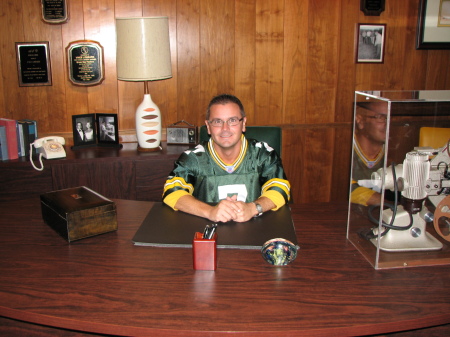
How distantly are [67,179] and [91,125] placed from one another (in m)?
0.42

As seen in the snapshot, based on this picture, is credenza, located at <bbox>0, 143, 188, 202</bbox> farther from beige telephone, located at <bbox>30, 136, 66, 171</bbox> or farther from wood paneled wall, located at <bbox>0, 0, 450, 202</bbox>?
wood paneled wall, located at <bbox>0, 0, 450, 202</bbox>

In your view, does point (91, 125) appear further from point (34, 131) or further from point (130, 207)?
point (130, 207)

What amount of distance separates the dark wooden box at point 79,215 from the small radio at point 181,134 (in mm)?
1424

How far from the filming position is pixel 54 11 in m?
Answer: 2.90

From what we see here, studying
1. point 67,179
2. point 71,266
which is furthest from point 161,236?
point 67,179

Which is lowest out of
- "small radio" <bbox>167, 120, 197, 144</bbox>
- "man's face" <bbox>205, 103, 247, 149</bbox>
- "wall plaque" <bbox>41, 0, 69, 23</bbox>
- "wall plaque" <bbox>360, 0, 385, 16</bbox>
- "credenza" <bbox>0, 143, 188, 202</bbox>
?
"credenza" <bbox>0, 143, 188, 202</bbox>

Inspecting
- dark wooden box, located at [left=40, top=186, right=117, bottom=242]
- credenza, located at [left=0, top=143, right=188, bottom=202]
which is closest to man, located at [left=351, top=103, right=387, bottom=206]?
dark wooden box, located at [left=40, top=186, right=117, bottom=242]

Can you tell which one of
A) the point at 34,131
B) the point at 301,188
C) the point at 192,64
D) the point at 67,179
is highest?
the point at 192,64

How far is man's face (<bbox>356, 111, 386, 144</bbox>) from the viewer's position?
132 cm

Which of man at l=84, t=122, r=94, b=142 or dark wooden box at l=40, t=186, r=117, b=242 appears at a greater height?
man at l=84, t=122, r=94, b=142

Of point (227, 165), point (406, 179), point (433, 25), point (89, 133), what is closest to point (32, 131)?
point (89, 133)

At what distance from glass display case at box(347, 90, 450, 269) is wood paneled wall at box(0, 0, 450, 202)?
1.82 meters

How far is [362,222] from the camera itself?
1.53 meters

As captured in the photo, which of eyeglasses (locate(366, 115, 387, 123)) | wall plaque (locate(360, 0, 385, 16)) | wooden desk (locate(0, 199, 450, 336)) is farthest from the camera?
wall plaque (locate(360, 0, 385, 16))
